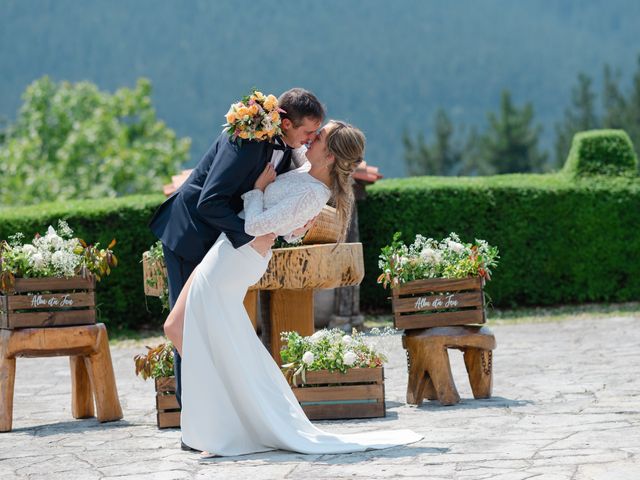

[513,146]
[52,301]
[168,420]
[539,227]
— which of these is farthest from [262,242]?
[513,146]

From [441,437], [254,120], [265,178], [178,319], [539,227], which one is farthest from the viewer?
[539,227]

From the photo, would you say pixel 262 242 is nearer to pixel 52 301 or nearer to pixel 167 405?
pixel 167 405

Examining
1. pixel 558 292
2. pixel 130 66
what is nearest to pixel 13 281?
pixel 558 292

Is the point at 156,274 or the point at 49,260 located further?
the point at 156,274

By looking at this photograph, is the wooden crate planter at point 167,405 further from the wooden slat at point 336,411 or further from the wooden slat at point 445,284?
the wooden slat at point 445,284

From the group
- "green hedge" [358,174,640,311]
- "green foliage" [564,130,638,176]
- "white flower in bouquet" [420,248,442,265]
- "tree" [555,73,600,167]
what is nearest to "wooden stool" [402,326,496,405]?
"white flower in bouquet" [420,248,442,265]

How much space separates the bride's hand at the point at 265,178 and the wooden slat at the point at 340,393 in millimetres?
1692

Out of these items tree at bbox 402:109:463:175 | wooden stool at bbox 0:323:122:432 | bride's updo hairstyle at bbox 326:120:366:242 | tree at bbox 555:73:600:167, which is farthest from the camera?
tree at bbox 402:109:463:175

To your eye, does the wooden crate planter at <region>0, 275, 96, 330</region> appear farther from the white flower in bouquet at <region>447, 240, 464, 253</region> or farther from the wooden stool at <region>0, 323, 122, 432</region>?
the white flower in bouquet at <region>447, 240, 464, 253</region>

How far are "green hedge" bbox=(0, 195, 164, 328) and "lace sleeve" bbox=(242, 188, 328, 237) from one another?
26.6ft

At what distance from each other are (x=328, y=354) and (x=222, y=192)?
177 cm

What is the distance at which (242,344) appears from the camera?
599cm

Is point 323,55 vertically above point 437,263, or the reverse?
point 323,55

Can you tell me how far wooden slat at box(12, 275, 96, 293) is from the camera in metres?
7.18
